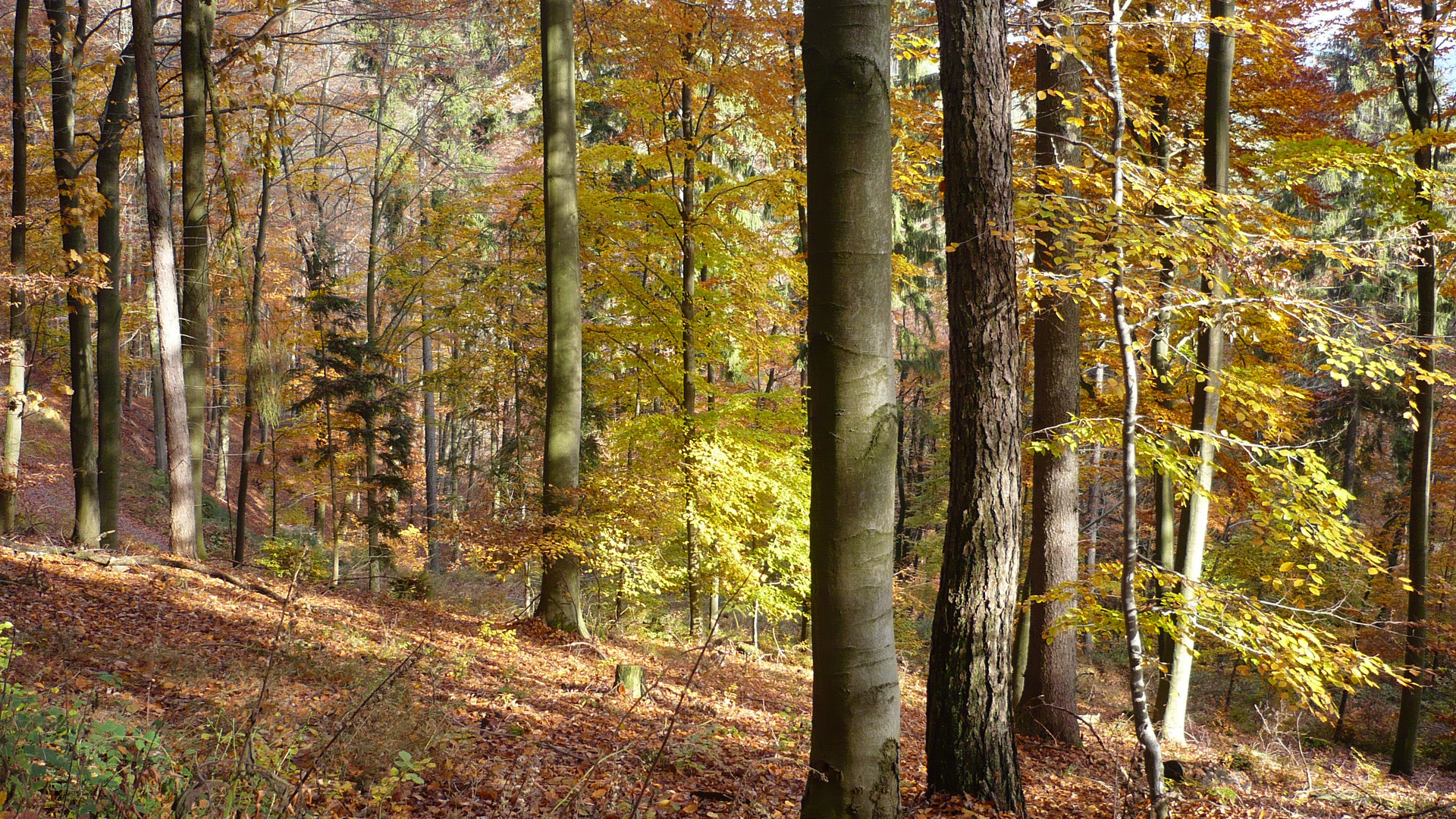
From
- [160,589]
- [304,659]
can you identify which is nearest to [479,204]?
[160,589]

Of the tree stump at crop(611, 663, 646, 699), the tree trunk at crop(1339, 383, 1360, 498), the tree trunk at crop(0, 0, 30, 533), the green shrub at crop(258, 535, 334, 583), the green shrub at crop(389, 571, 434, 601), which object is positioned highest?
the tree trunk at crop(0, 0, 30, 533)

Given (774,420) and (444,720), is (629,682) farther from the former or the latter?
(774,420)

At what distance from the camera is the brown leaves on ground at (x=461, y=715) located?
368 centimetres

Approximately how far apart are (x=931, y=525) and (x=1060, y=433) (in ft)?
53.0

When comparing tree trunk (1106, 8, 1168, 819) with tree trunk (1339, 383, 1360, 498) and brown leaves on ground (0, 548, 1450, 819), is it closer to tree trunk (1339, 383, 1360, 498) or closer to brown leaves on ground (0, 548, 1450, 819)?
brown leaves on ground (0, 548, 1450, 819)

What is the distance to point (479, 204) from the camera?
13.4 m

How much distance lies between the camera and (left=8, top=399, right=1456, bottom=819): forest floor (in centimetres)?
336

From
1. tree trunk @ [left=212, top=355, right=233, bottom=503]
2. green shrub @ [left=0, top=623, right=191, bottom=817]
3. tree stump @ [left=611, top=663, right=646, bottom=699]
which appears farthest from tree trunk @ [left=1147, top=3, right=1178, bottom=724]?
tree trunk @ [left=212, top=355, right=233, bottom=503]

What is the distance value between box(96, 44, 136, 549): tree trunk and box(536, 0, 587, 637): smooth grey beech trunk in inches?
220

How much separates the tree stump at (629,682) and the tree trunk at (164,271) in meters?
5.93

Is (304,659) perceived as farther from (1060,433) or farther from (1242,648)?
(1242,648)

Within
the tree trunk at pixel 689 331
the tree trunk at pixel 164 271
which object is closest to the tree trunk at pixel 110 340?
the tree trunk at pixel 164 271

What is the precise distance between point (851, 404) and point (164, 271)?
9.00m

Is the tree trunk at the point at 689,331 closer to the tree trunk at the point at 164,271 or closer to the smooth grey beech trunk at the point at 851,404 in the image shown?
the tree trunk at the point at 164,271
